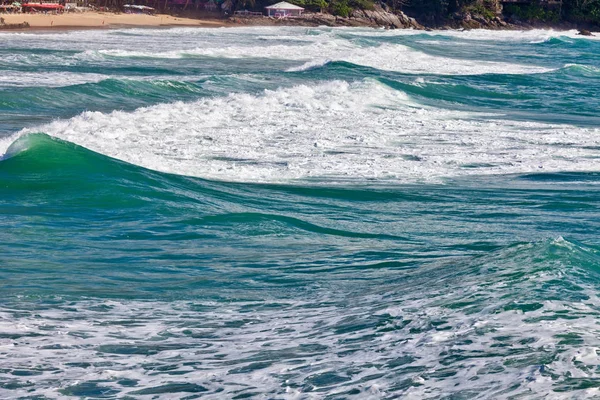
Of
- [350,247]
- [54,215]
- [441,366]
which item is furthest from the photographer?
[54,215]

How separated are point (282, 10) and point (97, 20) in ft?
Answer: 77.8

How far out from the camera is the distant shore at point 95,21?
186ft

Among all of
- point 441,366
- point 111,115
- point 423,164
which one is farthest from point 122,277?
point 111,115

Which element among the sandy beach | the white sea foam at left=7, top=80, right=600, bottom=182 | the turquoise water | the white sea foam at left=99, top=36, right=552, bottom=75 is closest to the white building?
the sandy beach

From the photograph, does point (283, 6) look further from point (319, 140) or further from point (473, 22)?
point (319, 140)

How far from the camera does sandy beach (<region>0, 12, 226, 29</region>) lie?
57.5 m

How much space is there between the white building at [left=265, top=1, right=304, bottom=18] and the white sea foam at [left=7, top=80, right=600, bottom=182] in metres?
63.3

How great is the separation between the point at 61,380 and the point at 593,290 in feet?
12.1

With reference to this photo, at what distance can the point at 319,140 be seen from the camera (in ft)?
56.3

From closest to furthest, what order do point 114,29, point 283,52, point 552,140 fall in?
point 552,140 < point 283,52 < point 114,29

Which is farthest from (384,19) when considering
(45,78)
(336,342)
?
(336,342)

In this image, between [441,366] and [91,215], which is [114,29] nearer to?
[91,215]

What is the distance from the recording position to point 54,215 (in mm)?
10320

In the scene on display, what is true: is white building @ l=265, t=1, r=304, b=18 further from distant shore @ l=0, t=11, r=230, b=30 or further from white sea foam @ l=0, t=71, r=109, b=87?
white sea foam @ l=0, t=71, r=109, b=87
